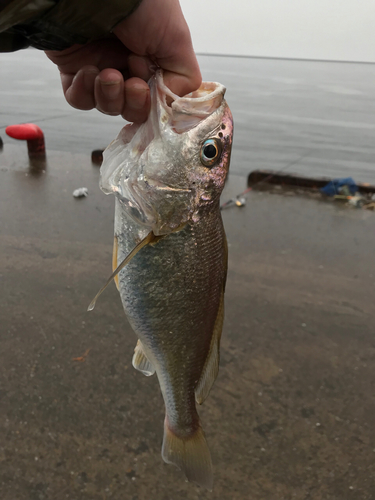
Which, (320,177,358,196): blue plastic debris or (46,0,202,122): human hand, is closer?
(46,0,202,122): human hand

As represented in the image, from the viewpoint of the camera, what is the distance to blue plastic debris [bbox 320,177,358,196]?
6.75 m

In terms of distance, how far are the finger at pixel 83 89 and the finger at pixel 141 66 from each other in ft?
0.49

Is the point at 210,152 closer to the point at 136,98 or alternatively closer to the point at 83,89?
the point at 136,98

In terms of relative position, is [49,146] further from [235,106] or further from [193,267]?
[235,106]

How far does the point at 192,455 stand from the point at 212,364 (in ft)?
1.27

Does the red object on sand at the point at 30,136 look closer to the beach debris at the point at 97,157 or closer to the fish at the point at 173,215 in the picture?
the beach debris at the point at 97,157

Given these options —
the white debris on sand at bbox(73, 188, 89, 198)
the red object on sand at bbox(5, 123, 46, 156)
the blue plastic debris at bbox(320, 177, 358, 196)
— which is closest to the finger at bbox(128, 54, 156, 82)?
the white debris on sand at bbox(73, 188, 89, 198)

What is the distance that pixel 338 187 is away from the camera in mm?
6801

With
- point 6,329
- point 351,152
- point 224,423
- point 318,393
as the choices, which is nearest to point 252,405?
point 224,423

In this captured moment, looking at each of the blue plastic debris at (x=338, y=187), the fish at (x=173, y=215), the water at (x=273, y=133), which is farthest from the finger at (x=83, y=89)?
the water at (x=273, y=133)

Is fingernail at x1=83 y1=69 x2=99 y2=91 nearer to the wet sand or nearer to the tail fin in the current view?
the tail fin

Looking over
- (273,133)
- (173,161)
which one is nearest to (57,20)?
(173,161)

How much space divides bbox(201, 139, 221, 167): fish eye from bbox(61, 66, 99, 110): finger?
551 millimetres

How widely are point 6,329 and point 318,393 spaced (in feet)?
8.34
